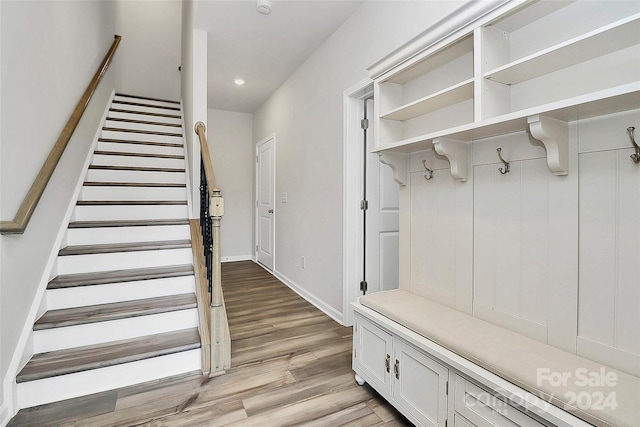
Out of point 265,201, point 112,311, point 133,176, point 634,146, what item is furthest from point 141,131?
point 634,146

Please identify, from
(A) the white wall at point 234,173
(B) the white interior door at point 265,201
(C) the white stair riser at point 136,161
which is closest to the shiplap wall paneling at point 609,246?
(C) the white stair riser at point 136,161

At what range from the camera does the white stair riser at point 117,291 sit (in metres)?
2.04

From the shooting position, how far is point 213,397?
175cm

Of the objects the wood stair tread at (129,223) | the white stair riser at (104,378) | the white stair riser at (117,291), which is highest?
the wood stair tread at (129,223)

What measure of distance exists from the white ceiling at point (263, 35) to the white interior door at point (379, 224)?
84 centimetres

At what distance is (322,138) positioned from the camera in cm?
310

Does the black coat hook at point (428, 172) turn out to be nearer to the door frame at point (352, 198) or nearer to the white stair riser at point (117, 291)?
the door frame at point (352, 198)

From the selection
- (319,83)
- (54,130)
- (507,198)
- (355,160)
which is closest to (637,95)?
(507,198)

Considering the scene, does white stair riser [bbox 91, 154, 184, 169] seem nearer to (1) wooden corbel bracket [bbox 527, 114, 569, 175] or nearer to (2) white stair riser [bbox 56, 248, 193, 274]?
(2) white stair riser [bbox 56, 248, 193, 274]

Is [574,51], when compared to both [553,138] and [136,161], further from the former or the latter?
[136,161]

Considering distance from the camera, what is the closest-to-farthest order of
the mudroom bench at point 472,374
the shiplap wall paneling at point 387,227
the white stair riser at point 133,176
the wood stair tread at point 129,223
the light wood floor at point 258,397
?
the mudroom bench at point 472,374, the light wood floor at point 258,397, the wood stair tread at point 129,223, the shiplap wall paneling at point 387,227, the white stair riser at point 133,176

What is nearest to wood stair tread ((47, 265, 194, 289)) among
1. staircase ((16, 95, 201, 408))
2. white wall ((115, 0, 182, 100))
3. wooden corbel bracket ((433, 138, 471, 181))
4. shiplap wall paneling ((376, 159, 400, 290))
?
staircase ((16, 95, 201, 408))

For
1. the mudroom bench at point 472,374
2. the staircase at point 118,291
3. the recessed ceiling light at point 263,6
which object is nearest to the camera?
the mudroom bench at point 472,374

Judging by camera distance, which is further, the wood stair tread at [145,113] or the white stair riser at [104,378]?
the wood stair tread at [145,113]
